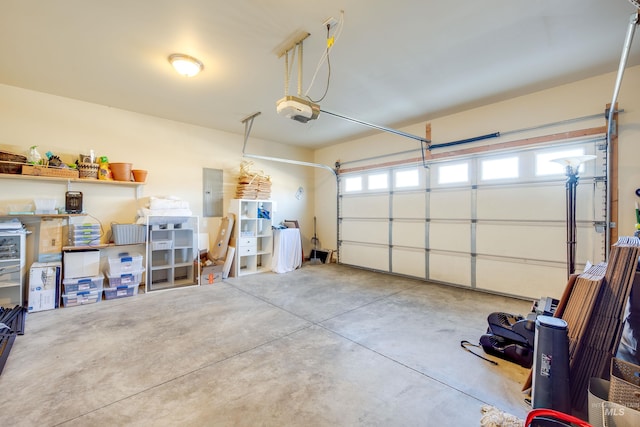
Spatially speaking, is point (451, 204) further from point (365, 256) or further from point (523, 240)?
point (365, 256)

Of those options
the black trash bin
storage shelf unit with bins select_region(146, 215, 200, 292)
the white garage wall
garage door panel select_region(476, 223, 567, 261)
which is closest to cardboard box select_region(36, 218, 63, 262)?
the white garage wall

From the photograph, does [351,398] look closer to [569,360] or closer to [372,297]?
[569,360]

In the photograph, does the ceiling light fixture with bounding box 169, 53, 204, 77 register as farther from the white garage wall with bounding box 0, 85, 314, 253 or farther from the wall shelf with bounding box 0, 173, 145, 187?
the wall shelf with bounding box 0, 173, 145, 187

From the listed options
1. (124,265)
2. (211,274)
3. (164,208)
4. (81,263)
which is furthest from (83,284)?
(211,274)

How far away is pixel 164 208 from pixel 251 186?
1.73 m

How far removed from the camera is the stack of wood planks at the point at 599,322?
6.03 ft

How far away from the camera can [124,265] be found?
4238 mm

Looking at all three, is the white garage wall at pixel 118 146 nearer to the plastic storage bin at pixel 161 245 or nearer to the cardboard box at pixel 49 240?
the cardboard box at pixel 49 240

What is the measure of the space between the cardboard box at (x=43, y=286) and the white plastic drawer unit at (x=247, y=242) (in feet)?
8.99

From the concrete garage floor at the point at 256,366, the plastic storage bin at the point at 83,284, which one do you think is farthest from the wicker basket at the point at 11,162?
the concrete garage floor at the point at 256,366

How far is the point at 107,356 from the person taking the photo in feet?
8.18

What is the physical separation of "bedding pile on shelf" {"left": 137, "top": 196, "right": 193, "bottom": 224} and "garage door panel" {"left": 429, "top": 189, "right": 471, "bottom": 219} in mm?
4678

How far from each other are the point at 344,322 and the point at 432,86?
3478 millimetres

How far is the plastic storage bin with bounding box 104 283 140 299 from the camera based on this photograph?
413 cm
